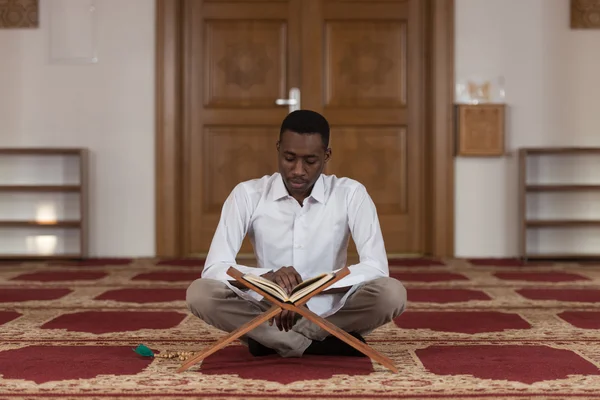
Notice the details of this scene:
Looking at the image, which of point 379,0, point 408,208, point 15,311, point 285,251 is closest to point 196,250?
point 408,208

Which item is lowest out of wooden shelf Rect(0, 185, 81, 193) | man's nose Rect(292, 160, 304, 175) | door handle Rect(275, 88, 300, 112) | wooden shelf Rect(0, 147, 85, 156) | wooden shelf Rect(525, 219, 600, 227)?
wooden shelf Rect(525, 219, 600, 227)

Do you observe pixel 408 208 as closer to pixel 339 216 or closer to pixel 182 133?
pixel 182 133

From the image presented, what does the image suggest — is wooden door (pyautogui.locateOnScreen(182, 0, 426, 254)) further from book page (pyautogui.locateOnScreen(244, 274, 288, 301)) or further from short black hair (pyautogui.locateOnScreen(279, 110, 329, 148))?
book page (pyautogui.locateOnScreen(244, 274, 288, 301))

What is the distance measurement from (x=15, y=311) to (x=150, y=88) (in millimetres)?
2959

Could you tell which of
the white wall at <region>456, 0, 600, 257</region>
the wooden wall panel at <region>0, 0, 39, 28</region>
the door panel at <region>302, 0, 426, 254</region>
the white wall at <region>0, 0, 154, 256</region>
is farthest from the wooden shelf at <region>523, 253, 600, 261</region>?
the wooden wall panel at <region>0, 0, 39, 28</region>

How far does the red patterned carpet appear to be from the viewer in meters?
2.04

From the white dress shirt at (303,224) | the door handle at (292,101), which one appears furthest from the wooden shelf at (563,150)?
Result: the white dress shirt at (303,224)

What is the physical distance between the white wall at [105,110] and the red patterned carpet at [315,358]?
1.45 meters

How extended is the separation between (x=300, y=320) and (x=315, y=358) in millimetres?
130

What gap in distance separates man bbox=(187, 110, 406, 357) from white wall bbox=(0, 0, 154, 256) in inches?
149

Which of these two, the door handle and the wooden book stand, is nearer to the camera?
the wooden book stand

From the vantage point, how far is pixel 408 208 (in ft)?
20.6

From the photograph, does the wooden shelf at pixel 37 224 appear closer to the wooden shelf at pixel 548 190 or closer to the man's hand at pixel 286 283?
the wooden shelf at pixel 548 190

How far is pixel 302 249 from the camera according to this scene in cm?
244
